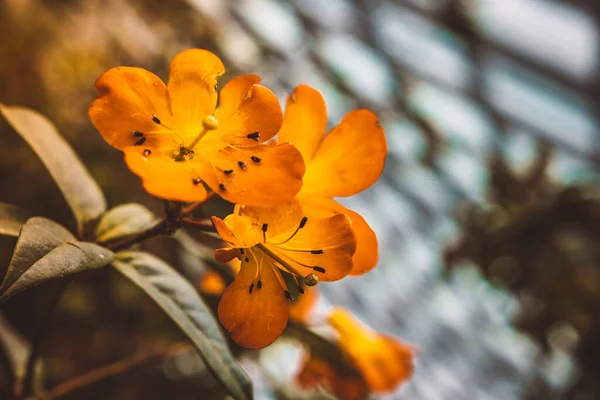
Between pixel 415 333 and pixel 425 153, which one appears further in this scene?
pixel 415 333

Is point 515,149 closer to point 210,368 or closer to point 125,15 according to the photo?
point 125,15

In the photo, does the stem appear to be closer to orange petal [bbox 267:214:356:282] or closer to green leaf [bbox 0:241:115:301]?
green leaf [bbox 0:241:115:301]

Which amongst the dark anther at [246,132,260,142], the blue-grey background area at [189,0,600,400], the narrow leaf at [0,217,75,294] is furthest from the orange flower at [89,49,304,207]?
the blue-grey background area at [189,0,600,400]

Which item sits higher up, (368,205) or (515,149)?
(515,149)

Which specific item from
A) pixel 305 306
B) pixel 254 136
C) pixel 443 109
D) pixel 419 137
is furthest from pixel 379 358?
pixel 419 137

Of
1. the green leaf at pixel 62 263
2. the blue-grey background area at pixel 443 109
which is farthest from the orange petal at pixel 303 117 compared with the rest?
the blue-grey background area at pixel 443 109

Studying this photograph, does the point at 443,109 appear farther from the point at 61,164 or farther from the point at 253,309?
the point at 253,309

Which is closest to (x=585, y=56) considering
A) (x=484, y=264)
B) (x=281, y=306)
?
(x=484, y=264)

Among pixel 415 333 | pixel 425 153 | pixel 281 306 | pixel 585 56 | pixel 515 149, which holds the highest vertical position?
pixel 585 56
